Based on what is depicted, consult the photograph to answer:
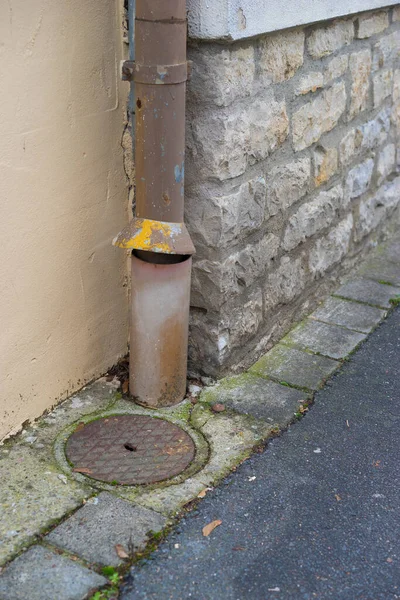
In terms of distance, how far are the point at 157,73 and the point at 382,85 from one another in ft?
7.32

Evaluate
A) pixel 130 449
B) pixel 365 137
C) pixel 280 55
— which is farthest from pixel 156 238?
pixel 365 137

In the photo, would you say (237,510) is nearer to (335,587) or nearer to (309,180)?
(335,587)

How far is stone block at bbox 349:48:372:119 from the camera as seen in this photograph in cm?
420

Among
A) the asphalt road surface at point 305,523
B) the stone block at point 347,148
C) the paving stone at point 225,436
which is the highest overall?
the stone block at point 347,148

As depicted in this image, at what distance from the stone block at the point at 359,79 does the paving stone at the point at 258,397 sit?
1.70 m

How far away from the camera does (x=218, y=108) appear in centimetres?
312

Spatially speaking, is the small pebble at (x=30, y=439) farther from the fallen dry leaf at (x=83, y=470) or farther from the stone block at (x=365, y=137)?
the stone block at (x=365, y=137)

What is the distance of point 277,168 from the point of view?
11.9 feet

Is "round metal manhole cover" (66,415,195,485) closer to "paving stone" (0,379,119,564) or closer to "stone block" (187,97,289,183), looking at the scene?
"paving stone" (0,379,119,564)

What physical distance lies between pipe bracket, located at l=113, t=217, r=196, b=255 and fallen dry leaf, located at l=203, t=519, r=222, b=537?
1.03m

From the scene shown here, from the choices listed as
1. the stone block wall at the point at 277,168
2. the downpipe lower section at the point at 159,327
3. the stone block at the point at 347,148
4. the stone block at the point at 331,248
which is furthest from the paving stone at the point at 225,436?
the stone block at the point at 347,148

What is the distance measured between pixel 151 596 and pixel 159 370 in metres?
1.10

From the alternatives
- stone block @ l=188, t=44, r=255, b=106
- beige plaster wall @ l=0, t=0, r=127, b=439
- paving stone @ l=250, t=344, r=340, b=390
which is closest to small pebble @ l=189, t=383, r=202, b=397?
paving stone @ l=250, t=344, r=340, b=390

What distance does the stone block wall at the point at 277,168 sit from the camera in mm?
3193
